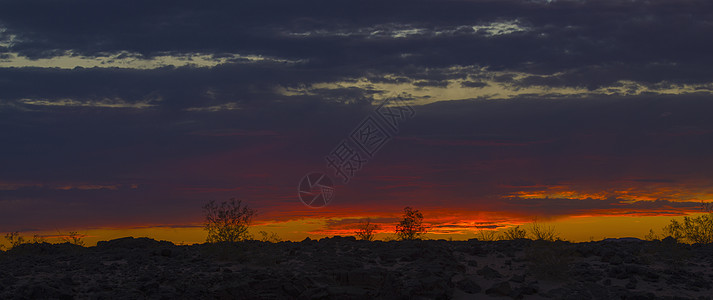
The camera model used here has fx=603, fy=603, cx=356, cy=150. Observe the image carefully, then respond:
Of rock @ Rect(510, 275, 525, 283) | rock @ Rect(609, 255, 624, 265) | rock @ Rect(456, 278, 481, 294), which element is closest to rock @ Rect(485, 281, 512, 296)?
rock @ Rect(456, 278, 481, 294)

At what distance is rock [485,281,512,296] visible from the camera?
63.8ft

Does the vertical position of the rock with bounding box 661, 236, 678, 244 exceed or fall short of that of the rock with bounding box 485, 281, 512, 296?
it exceeds it

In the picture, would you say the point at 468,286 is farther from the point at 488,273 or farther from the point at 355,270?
the point at 355,270

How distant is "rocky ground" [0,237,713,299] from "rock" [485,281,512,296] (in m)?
0.03

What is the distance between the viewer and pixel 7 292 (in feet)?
53.6

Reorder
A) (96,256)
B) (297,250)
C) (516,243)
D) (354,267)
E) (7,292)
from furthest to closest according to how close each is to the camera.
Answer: (516,243) < (297,250) < (96,256) < (354,267) < (7,292)

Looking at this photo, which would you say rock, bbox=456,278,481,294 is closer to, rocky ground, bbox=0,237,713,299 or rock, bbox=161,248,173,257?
rocky ground, bbox=0,237,713,299

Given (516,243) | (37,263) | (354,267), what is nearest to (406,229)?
(516,243)

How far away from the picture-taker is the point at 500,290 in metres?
19.5

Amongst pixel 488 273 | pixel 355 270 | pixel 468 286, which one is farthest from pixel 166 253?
pixel 488 273

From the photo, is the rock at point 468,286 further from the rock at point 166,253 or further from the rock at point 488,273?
the rock at point 166,253

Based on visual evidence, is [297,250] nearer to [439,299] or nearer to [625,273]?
[439,299]

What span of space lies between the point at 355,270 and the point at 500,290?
4.75 m

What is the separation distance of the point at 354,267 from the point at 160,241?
32.2 ft
